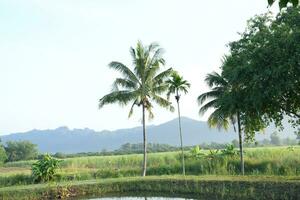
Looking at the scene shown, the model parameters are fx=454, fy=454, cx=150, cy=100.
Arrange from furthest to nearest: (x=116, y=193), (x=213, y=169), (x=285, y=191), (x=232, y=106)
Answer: (x=213, y=169) < (x=116, y=193) < (x=232, y=106) < (x=285, y=191)

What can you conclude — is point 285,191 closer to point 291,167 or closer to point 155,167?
point 291,167

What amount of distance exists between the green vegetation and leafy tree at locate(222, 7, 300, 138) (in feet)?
11.3

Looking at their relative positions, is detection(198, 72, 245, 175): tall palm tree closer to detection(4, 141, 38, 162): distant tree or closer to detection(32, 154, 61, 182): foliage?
detection(32, 154, 61, 182): foliage

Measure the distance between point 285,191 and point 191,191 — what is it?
19.3 feet

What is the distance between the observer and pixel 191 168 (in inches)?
1371

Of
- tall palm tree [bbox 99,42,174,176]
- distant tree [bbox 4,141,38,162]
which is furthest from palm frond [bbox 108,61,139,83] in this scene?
distant tree [bbox 4,141,38,162]

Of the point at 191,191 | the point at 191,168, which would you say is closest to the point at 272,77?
the point at 191,191

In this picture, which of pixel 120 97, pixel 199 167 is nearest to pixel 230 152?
pixel 199 167

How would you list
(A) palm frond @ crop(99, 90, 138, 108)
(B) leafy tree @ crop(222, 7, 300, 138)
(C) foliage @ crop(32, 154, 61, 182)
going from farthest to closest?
(A) palm frond @ crop(99, 90, 138, 108)
(C) foliage @ crop(32, 154, 61, 182)
(B) leafy tree @ crop(222, 7, 300, 138)

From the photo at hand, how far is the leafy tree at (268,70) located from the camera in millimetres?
19172

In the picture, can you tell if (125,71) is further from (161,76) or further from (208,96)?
(208,96)

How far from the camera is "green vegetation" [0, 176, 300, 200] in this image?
65.1 ft

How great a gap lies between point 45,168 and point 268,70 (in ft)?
56.3

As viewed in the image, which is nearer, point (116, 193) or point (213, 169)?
point (116, 193)
